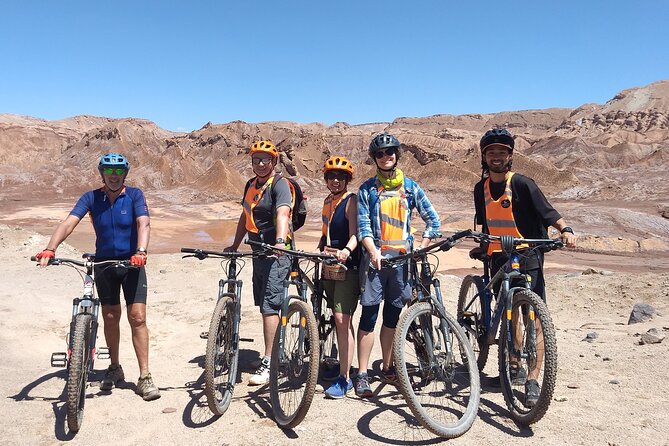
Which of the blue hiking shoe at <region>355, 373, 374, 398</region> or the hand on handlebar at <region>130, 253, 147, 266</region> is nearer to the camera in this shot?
the hand on handlebar at <region>130, 253, 147, 266</region>

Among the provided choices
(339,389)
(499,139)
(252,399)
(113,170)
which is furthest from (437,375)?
(113,170)

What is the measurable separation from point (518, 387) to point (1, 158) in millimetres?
79312

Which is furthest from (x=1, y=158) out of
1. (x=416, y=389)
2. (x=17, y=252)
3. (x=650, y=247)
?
(x=416, y=389)

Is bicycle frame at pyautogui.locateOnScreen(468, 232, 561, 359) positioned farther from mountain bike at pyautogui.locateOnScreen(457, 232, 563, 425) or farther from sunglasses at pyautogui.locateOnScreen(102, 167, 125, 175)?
sunglasses at pyautogui.locateOnScreen(102, 167, 125, 175)

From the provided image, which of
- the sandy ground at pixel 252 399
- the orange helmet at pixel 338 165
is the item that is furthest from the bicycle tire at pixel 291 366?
the orange helmet at pixel 338 165

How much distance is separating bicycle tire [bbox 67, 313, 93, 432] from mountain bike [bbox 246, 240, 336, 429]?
4.26ft

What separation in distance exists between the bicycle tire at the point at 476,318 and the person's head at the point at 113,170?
10.0ft

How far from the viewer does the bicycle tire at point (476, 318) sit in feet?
14.1

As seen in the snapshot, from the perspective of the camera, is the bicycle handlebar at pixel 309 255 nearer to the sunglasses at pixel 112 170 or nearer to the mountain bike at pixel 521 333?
the mountain bike at pixel 521 333

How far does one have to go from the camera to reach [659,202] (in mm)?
35438

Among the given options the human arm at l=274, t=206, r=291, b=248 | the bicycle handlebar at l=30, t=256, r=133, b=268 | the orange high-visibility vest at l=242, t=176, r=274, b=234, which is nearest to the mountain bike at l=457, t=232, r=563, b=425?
the human arm at l=274, t=206, r=291, b=248

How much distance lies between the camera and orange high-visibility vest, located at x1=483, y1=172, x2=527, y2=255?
13.1 ft

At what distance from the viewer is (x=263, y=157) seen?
4.45 metres

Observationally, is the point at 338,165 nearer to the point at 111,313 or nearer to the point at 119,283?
the point at 119,283
